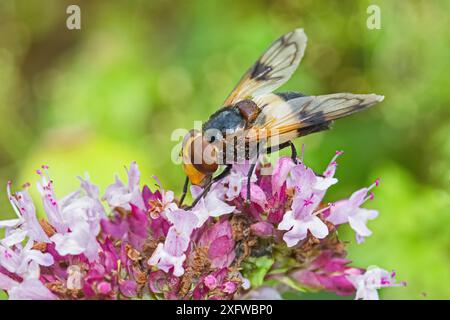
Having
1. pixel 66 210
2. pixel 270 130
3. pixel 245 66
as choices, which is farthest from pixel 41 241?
pixel 245 66

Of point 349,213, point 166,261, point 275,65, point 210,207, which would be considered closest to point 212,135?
point 210,207

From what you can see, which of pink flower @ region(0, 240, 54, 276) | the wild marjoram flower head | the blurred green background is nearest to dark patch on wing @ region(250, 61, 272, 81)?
the wild marjoram flower head

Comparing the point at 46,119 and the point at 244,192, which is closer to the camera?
the point at 244,192

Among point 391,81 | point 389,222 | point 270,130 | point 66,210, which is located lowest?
point 389,222

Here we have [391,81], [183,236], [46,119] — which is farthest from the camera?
[46,119]

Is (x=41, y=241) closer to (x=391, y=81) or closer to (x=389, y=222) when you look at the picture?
(x=389, y=222)

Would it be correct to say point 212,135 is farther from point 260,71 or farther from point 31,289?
point 31,289

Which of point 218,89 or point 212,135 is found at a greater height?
point 218,89
